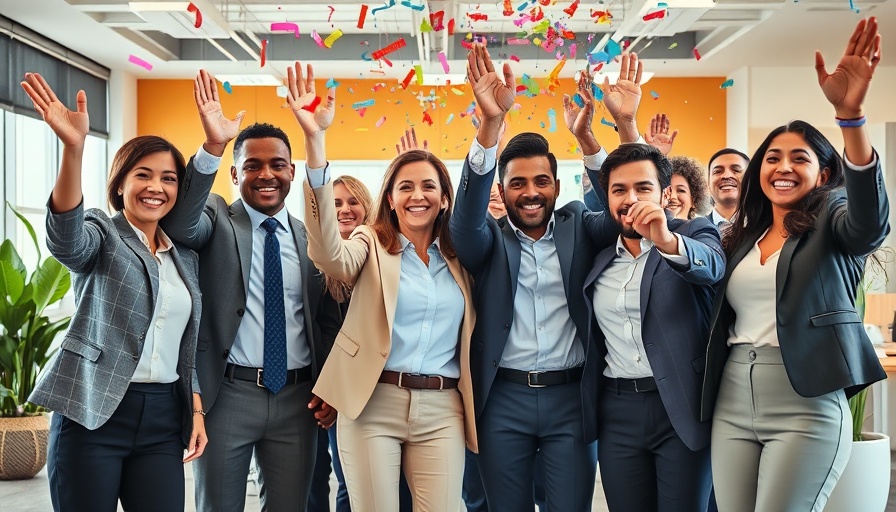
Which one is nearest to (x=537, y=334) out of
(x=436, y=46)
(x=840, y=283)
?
(x=840, y=283)

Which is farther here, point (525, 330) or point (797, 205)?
point (525, 330)

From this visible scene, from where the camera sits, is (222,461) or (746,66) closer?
(222,461)

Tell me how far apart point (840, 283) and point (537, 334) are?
95cm

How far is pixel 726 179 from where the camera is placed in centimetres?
461

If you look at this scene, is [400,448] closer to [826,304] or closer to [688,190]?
[826,304]

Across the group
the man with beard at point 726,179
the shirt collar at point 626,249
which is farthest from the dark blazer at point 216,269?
the man with beard at point 726,179

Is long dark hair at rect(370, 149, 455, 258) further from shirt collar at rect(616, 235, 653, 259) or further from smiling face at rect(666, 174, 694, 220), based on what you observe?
smiling face at rect(666, 174, 694, 220)

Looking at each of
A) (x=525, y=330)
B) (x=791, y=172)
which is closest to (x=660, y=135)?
(x=791, y=172)

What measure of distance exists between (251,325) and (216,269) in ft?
0.73

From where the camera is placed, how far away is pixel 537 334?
9.47 feet

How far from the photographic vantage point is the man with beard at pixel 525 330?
2.81 m

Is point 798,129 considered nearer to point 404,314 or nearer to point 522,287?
point 522,287

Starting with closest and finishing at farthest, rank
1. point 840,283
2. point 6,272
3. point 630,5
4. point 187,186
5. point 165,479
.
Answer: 1. point 840,283
2. point 165,479
3. point 187,186
4. point 6,272
5. point 630,5

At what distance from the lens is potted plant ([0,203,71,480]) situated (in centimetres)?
547
